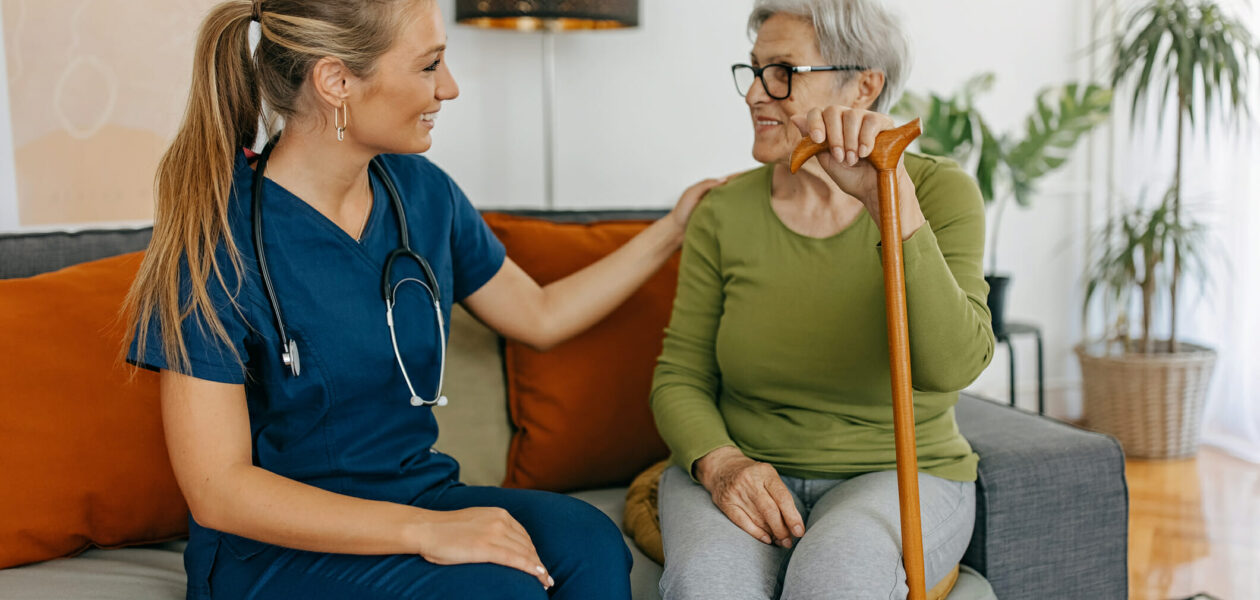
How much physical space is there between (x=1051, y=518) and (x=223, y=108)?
132 centimetres

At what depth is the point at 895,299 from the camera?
4.07 feet

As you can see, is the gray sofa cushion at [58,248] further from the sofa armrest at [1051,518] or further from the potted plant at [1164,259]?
the potted plant at [1164,259]

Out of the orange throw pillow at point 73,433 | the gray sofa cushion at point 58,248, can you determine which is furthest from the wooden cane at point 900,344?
the gray sofa cushion at point 58,248

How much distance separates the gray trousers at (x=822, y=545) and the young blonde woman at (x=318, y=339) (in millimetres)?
104

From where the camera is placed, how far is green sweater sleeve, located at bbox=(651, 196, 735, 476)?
1.62 m

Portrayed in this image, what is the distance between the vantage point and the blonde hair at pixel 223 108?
126cm

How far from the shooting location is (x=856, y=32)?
5.10 ft

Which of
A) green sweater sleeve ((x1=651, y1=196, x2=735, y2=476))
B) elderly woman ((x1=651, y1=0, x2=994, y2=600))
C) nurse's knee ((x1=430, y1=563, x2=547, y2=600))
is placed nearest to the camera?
nurse's knee ((x1=430, y1=563, x2=547, y2=600))

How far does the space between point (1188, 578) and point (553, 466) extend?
160cm

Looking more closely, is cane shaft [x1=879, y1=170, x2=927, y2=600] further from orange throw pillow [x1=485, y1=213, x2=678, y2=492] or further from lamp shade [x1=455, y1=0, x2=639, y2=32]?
lamp shade [x1=455, y1=0, x2=639, y2=32]

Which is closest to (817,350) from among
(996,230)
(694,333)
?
(694,333)

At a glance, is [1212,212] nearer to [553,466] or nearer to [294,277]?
[553,466]

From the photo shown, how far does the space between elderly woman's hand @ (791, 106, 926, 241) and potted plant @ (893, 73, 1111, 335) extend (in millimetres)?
1721

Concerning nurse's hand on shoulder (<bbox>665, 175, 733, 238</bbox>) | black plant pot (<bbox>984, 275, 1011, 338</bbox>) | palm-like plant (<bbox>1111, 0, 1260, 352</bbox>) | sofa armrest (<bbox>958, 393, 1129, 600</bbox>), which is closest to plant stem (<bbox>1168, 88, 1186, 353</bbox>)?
palm-like plant (<bbox>1111, 0, 1260, 352</bbox>)
